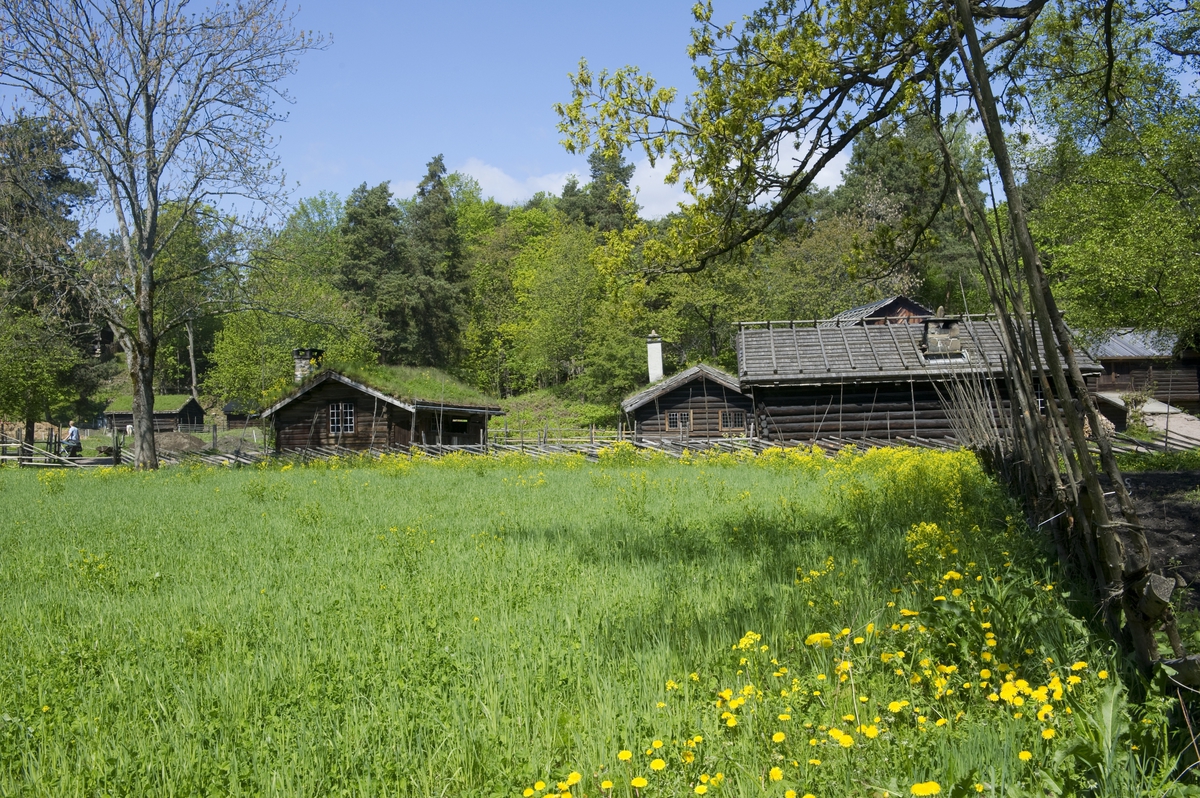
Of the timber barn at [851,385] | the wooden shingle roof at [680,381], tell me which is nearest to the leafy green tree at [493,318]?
the wooden shingle roof at [680,381]

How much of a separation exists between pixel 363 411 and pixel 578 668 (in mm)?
29177

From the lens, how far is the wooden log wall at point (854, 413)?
26.4 metres

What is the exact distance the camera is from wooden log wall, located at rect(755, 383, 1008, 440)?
86.7ft

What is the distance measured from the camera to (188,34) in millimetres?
23766

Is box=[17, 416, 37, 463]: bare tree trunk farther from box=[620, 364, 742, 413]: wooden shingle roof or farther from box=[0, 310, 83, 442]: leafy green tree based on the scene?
box=[620, 364, 742, 413]: wooden shingle roof

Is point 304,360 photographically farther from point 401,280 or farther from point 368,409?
point 401,280

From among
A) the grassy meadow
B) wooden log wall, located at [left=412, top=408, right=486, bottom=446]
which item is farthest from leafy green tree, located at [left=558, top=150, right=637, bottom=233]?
the grassy meadow

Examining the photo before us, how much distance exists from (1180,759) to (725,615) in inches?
101

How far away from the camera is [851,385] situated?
2650 centimetres

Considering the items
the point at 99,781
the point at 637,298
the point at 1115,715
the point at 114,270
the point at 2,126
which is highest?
the point at 2,126

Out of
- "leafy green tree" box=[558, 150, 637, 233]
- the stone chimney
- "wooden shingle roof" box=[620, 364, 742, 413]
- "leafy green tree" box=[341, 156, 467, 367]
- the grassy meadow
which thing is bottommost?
the grassy meadow

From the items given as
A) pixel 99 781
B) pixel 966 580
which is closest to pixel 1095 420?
pixel 966 580

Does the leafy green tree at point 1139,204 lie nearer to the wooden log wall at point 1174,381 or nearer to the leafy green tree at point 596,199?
the wooden log wall at point 1174,381

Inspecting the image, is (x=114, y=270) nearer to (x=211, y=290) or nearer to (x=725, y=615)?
(x=211, y=290)
